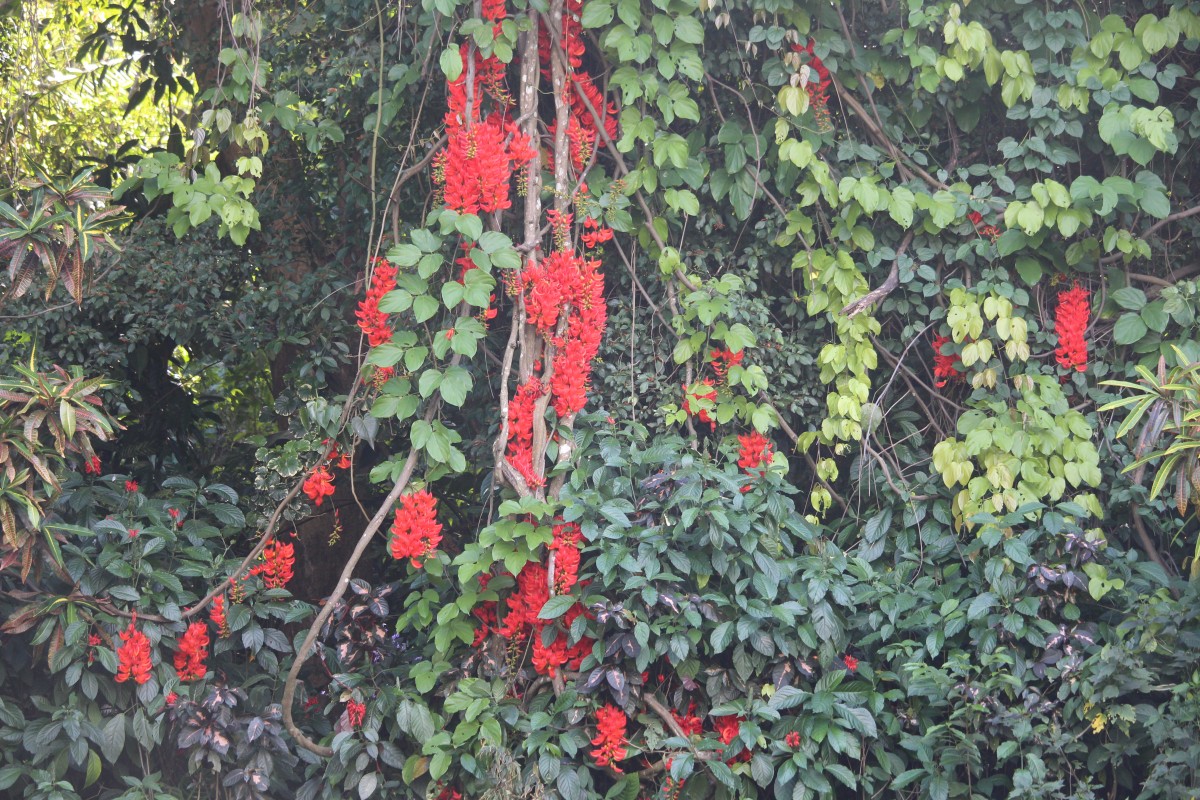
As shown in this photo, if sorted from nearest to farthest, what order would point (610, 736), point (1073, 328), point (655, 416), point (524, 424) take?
point (610, 736), point (524, 424), point (1073, 328), point (655, 416)

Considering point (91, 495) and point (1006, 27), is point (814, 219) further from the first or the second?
point (91, 495)

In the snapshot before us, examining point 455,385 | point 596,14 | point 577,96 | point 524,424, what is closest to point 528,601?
point 524,424

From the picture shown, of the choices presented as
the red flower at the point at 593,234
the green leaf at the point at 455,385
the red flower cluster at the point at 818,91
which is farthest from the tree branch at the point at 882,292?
the green leaf at the point at 455,385

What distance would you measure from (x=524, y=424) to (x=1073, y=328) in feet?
6.63

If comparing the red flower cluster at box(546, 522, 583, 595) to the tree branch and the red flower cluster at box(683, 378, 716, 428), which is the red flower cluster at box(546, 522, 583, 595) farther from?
the tree branch

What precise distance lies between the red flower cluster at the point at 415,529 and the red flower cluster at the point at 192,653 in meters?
0.75

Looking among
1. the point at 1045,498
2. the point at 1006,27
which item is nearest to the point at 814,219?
the point at 1006,27

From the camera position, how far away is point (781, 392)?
3951mm

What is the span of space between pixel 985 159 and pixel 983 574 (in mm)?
1669

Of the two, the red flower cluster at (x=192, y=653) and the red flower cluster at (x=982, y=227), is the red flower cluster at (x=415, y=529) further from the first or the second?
the red flower cluster at (x=982, y=227)

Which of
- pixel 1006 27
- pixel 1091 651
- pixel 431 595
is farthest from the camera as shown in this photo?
pixel 1006 27

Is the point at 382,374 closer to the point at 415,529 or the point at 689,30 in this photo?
the point at 415,529

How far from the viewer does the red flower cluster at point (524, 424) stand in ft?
11.6

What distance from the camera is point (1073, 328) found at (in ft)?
12.4
